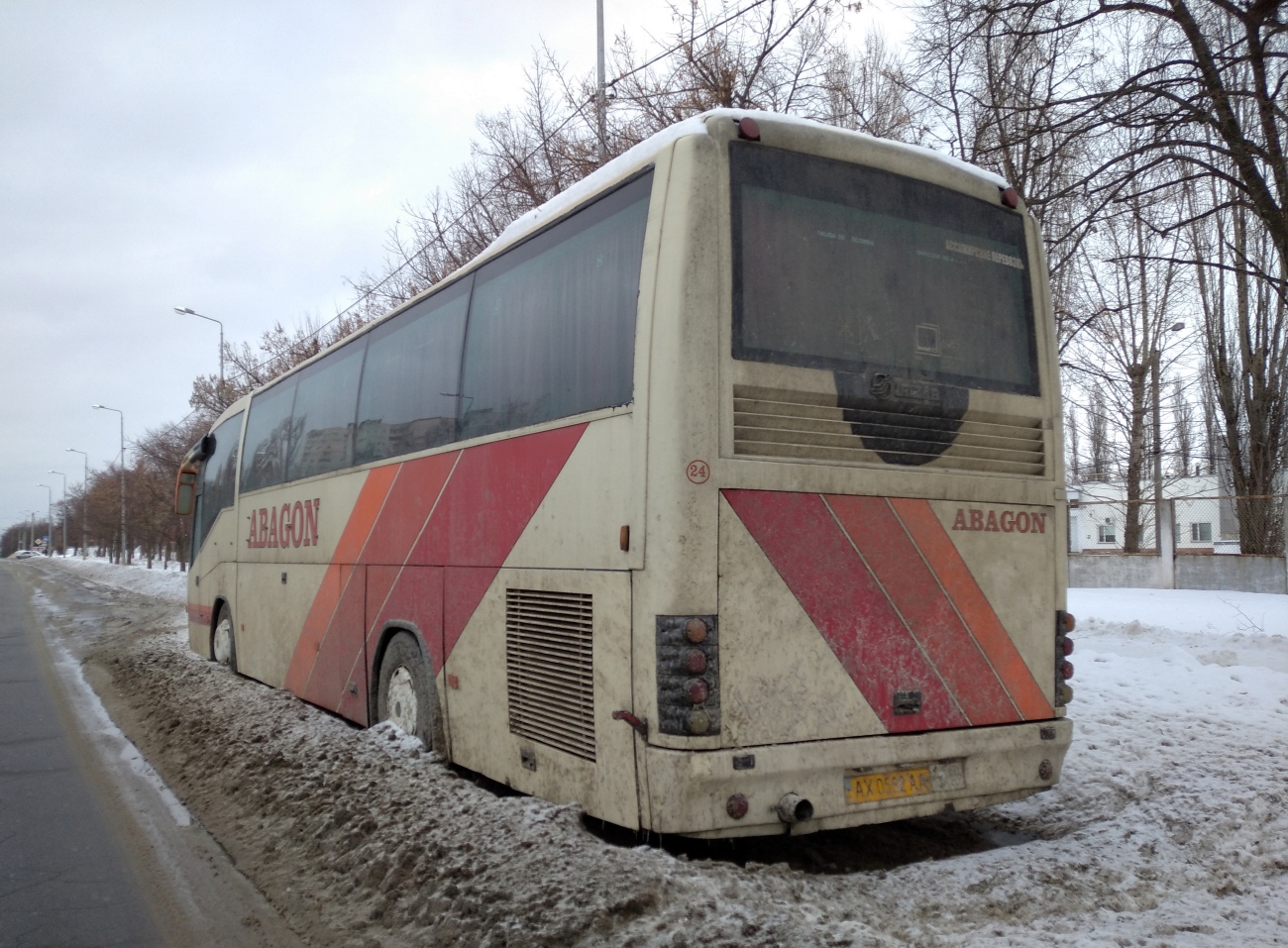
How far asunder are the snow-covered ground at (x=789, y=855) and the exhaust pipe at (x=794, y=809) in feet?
0.75

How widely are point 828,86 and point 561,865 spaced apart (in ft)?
48.4

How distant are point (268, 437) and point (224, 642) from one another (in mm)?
2745

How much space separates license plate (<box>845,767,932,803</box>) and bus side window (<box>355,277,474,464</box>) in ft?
10.0

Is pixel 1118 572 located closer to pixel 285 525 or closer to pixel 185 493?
pixel 285 525

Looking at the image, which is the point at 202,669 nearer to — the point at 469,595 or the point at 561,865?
the point at 469,595

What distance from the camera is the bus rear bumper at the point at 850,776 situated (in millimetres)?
3977

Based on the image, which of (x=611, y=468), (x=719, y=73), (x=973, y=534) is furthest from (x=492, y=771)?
(x=719, y=73)

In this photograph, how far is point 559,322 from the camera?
5.07m

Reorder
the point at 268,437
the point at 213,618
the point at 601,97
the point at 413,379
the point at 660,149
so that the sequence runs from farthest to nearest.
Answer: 1. the point at 601,97
2. the point at 213,618
3. the point at 268,437
4. the point at 413,379
5. the point at 660,149

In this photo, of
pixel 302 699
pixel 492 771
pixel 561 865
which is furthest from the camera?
pixel 302 699

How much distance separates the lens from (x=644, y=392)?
421 cm

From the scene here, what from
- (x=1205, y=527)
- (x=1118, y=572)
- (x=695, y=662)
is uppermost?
(x=1205, y=527)

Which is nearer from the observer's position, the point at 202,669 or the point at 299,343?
the point at 202,669

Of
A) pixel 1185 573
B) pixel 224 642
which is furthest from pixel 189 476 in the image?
pixel 1185 573
